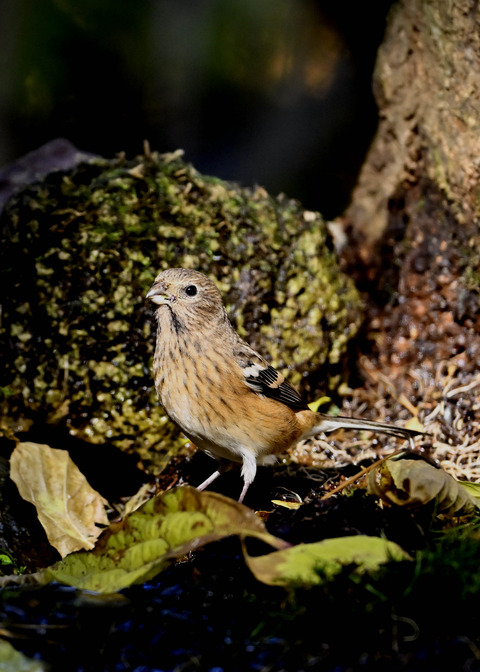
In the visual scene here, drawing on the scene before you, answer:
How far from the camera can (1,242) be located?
→ 4980 mm

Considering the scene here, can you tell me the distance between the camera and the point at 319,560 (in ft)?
8.64

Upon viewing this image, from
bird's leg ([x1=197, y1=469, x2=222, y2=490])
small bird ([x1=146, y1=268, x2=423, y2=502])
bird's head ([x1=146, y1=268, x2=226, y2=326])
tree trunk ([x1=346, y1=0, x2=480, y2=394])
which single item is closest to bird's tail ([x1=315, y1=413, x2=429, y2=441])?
small bird ([x1=146, y1=268, x2=423, y2=502])

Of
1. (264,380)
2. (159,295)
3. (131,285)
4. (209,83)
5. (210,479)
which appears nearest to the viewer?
(159,295)

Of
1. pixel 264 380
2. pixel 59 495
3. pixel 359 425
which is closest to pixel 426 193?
pixel 359 425

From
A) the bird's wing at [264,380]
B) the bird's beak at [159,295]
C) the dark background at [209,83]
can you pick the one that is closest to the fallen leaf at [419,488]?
the bird's wing at [264,380]

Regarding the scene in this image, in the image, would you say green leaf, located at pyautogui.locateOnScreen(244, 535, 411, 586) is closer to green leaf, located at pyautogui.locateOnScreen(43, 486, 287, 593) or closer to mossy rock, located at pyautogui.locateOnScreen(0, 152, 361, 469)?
green leaf, located at pyautogui.locateOnScreen(43, 486, 287, 593)

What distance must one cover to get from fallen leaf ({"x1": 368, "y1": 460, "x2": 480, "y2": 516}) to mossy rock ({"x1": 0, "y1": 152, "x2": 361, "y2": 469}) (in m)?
1.95

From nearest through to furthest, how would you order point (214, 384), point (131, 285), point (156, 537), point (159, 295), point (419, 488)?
point (156, 537) → point (419, 488) → point (214, 384) → point (159, 295) → point (131, 285)

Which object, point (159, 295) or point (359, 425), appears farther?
point (359, 425)

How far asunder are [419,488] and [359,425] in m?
1.52

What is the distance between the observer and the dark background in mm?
6480

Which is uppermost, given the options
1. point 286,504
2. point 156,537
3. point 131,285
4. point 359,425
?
point 131,285

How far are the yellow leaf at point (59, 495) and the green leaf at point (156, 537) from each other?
946mm

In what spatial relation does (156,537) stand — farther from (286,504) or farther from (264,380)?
(264,380)
